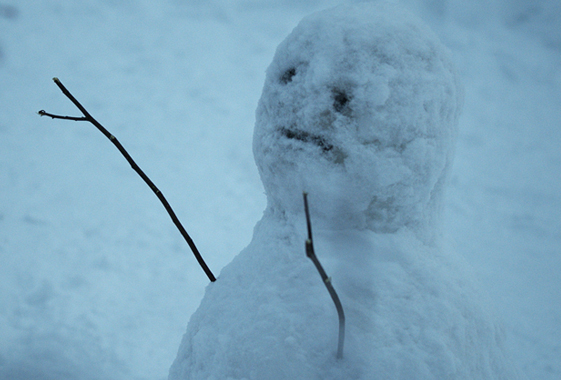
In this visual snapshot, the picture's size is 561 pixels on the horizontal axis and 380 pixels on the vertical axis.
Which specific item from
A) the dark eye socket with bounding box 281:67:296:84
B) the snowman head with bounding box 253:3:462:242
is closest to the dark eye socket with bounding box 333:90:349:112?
the snowman head with bounding box 253:3:462:242

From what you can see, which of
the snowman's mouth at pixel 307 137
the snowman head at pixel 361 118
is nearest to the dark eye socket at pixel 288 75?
the snowman head at pixel 361 118

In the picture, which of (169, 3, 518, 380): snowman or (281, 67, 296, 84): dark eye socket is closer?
(169, 3, 518, 380): snowman

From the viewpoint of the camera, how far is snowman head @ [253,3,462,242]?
76cm

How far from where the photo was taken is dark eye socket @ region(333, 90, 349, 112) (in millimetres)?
766

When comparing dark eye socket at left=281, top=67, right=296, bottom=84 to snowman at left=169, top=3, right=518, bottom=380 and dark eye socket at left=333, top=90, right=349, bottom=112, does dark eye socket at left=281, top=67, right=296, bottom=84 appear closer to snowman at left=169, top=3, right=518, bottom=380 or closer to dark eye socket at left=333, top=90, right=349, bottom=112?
snowman at left=169, top=3, right=518, bottom=380

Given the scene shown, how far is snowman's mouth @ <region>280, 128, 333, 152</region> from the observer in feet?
2.55

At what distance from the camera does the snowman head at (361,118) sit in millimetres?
760

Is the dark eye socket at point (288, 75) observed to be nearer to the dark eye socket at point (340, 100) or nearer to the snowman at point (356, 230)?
the snowman at point (356, 230)

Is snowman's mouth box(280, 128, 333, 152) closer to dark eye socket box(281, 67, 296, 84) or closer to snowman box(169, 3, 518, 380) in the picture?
snowman box(169, 3, 518, 380)

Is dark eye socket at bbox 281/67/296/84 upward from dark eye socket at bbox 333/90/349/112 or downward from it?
upward

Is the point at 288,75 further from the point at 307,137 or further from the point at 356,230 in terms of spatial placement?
the point at 356,230

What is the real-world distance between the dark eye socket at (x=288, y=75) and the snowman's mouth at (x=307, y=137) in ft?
0.36

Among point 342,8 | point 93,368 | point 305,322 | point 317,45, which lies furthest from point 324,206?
point 93,368

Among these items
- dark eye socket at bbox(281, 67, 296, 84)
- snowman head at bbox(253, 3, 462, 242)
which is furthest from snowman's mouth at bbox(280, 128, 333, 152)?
dark eye socket at bbox(281, 67, 296, 84)
